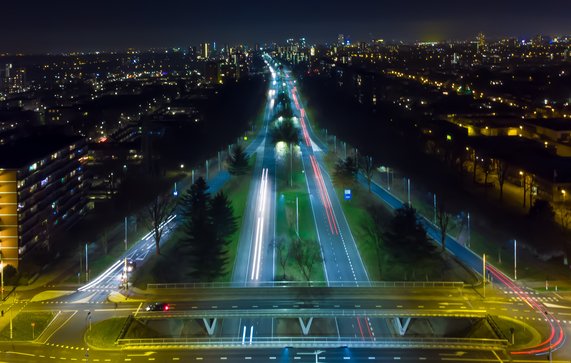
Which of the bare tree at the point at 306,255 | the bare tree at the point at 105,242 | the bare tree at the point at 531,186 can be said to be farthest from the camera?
the bare tree at the point at 531,186

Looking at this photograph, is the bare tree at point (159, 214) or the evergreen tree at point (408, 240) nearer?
the evergreen tree at point (408, 240)

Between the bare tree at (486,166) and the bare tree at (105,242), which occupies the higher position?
the bare tree at (486,166)

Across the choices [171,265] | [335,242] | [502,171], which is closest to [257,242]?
[335,242]

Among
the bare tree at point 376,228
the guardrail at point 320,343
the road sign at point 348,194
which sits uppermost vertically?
the road sign at point 348,194

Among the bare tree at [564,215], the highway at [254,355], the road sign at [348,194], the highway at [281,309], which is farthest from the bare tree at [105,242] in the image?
the bare tree at [564,215]

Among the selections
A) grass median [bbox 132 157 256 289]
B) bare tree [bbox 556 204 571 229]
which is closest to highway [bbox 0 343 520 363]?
grass median [bbox 132 157 256 289]

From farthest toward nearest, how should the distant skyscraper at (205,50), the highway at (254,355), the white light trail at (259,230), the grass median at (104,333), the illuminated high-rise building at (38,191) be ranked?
the distant skyscraper at (205,50), the illuminated high-rise building at (38,191), the white light trail at (259,230), the grass median at (104,333), the highway at (254,355)

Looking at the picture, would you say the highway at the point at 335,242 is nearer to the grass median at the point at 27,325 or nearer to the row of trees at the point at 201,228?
the row of trees at the point at 201,228

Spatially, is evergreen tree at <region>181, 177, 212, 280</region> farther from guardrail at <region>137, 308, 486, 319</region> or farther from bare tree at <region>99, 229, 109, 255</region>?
guardrail at <region>137, 308, 486, 319</region>
